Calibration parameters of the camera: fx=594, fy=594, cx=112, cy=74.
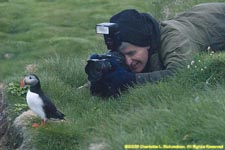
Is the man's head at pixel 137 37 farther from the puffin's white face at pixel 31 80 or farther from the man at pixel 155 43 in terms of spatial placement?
the puffin's white face at pixel 31 80

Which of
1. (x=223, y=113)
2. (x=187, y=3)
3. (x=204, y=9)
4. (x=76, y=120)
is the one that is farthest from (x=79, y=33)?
(x=223, y=113)

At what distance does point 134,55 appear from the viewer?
809 cm

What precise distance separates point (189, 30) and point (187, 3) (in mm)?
7623

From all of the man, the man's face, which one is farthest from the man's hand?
the man's face

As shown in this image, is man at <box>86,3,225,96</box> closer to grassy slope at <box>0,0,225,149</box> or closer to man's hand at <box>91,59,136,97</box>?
man's hand at <box>91,59,136,97</box>

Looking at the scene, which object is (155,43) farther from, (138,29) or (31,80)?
(31,80)

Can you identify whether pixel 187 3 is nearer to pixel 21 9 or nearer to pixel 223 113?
pixel 223 113

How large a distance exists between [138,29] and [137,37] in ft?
0.44

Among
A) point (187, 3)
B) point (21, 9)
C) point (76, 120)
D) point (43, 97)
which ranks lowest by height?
point (21, 9)

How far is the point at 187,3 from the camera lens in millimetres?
15562

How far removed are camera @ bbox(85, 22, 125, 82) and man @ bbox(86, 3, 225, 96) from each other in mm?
77

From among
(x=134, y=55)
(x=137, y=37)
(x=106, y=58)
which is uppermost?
(x=137, y=37)

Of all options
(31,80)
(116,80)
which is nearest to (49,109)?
(31,80)

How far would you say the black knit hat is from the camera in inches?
316
